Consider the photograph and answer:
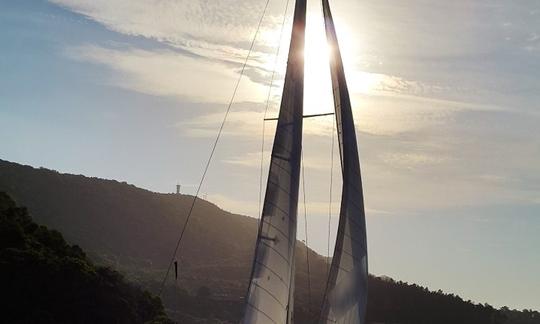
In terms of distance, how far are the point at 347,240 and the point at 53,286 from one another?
29951 millimetres

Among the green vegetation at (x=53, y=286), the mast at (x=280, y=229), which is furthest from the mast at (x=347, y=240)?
the green vegetation at (x=53, y=286)

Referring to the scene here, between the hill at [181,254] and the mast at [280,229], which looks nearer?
the mast at [280,229]

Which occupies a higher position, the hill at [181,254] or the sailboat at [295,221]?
the hill at [181,254]

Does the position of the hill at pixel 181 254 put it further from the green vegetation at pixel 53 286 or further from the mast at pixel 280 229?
the mast at pixel 280 229

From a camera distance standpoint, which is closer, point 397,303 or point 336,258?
point 336,258

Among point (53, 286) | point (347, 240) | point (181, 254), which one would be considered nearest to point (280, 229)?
point (347, 240)

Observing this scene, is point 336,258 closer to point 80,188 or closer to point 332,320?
point 332,320

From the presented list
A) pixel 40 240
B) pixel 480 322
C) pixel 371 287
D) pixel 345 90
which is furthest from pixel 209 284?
pixel 345 90

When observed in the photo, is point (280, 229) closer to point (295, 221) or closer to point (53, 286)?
point (295, 221)

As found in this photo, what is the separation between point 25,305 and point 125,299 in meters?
8.57

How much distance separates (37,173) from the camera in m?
183

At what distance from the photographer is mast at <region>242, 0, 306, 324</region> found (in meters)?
25.2

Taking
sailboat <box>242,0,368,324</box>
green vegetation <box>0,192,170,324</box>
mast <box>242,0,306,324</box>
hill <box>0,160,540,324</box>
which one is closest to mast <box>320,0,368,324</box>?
sailboat <box>242,0,368,324</box>

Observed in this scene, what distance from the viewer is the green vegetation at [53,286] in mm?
48781
